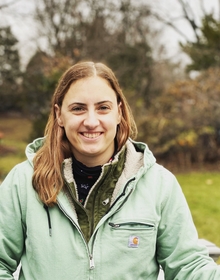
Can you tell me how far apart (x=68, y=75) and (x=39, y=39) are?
48.2 feet

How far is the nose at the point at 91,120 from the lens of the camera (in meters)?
1.80

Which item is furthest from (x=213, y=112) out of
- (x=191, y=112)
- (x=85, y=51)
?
(x=85, y=51)

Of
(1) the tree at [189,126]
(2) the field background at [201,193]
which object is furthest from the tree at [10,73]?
(1) the tree at [189,126]

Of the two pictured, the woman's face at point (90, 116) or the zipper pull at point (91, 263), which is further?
the woman's face at point (90, 116)

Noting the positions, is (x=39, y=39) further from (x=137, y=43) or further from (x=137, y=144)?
(x=137, y=144)

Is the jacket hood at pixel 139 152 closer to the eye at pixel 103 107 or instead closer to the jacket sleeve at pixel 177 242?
the jacket sleeve at pixel 177 242

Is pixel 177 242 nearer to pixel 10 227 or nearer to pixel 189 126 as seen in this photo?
pixel 10 227

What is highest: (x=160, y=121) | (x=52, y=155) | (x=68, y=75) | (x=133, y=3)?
(x=133, y=3)

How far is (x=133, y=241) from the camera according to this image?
1.76m

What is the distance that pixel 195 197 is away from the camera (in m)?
7.51

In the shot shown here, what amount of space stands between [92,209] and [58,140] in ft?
1.12

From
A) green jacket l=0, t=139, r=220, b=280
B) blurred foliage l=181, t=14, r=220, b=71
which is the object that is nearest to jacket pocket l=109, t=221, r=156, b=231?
green jacket l=0, t=139, r=220, b=280

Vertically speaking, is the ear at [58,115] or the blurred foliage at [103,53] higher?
the blurred foliage at [103,53]

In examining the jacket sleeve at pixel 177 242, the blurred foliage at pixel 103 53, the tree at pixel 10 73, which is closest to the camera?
the jacket sleeve at pixel 177 242
